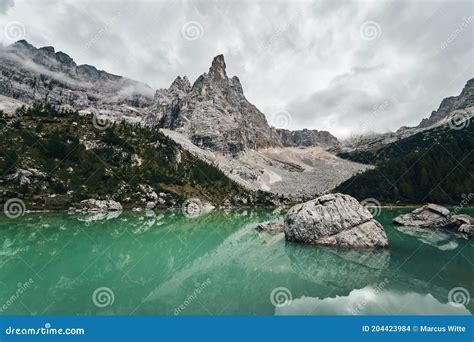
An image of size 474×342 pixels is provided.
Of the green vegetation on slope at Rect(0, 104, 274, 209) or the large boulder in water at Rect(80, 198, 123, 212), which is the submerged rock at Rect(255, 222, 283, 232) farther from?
the green vegetation on slope at Rect(0, 104, 274, 209)

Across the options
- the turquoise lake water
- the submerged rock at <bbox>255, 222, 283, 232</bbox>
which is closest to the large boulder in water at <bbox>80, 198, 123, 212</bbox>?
the turquoise lake water

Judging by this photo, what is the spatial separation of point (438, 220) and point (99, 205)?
102863 mm

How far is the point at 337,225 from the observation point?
45688 mm

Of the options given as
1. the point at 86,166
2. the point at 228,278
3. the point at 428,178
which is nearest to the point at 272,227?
the point at 228,278

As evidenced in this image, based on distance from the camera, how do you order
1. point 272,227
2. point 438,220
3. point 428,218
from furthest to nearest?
point 428,218 < point 438,220 < point 272,227

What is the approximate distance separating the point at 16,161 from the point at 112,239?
273 feet

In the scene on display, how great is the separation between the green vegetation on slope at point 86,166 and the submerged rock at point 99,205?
11.7 feet

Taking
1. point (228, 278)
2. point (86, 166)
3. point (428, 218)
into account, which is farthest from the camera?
point (86, 166)

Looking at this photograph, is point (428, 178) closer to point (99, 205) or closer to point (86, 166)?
point (99, 205)

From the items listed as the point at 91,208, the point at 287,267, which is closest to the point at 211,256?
the point at 287,267

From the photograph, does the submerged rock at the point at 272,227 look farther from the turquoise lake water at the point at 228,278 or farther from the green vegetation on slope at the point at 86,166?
the green vegetation on slope at the point at 86,166

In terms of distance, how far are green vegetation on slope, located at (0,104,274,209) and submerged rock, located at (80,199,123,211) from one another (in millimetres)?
3566

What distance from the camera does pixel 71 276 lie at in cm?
2719

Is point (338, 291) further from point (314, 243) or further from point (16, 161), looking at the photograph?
point (16, 161)
